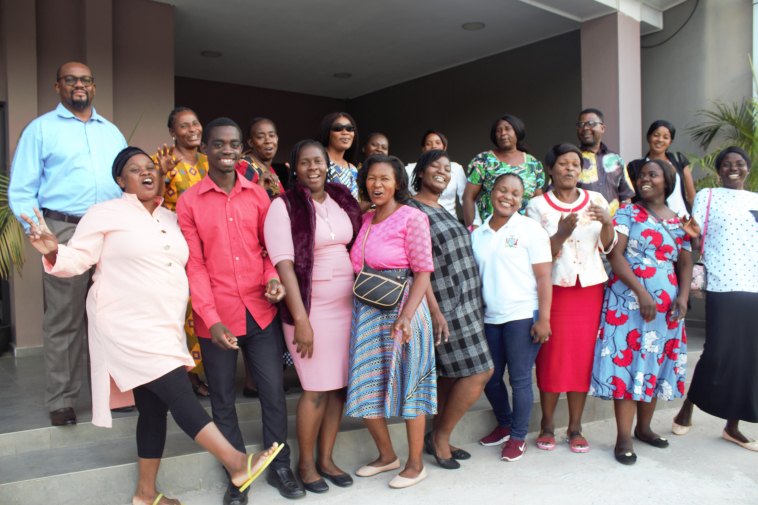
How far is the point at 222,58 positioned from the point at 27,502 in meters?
7.50

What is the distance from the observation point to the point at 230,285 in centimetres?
275

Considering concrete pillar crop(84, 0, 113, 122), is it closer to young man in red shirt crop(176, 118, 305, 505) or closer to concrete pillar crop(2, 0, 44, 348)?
concrete pillar crop(2, 0, 44, 348)

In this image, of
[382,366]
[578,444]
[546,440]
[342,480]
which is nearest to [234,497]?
[342,480]

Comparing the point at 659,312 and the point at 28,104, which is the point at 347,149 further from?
the point at 28,104

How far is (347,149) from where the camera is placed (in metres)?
3.84

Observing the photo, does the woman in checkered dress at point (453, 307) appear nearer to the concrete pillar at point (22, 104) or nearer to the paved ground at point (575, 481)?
the paved ground at point (575, 481)

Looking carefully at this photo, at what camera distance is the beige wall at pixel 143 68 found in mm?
6066

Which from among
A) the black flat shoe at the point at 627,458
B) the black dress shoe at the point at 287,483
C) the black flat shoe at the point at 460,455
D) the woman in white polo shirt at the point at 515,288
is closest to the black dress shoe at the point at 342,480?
the black dress shoe at the point at 287,483

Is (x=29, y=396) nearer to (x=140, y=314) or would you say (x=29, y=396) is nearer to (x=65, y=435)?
(x=65, y=435)

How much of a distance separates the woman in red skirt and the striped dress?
100 centimetres

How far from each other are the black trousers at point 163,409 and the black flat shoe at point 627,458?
240 cm

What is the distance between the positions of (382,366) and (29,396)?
2.48 metres

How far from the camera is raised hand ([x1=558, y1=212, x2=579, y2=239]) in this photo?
127 inches

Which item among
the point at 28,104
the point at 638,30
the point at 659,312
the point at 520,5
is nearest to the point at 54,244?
the point at 659,312
